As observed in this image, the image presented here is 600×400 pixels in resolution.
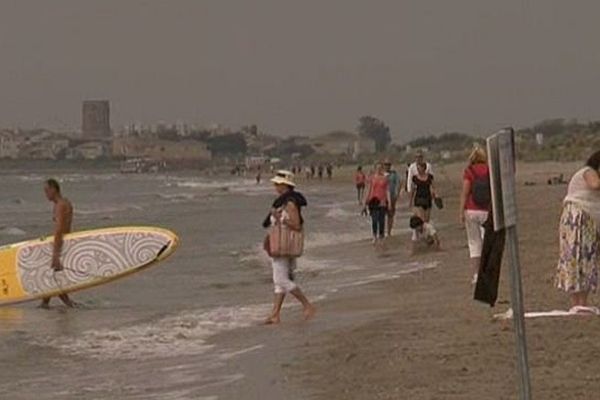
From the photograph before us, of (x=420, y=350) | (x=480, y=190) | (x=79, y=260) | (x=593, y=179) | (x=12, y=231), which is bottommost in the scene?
(x=12, y=231)

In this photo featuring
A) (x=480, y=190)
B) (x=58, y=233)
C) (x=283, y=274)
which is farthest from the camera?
(x=58, y=233)

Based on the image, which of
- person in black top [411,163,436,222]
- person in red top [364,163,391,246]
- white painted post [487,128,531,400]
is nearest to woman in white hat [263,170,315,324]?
person in black top [411,163,436,222]

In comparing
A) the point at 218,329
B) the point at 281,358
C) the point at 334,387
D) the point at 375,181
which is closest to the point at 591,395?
the point at 334,387

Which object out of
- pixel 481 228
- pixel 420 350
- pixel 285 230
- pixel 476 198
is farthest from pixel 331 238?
pixel 420 350

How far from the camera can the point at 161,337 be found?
503 inches

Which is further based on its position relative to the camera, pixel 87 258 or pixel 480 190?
pixel 87 258

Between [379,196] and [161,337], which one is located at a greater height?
[379,196]

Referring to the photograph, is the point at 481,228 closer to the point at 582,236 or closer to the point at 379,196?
the point at 582,236

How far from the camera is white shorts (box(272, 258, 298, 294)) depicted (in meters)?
12.8

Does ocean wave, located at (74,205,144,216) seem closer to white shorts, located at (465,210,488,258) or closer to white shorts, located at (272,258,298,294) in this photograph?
white shorts, located at (465,210,488,258)

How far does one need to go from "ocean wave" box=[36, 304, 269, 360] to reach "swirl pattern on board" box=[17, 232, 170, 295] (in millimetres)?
2483

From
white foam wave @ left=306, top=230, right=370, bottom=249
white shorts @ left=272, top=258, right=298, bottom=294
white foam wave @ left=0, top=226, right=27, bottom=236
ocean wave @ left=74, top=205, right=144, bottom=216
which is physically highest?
white shorts @ left=272, top=258, right=298, bottom=294

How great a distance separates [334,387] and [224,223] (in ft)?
106

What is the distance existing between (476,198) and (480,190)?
143mm
